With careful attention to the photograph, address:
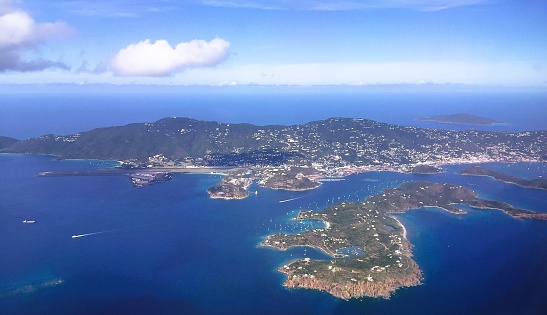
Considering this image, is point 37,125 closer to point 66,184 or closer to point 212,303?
point 66,184

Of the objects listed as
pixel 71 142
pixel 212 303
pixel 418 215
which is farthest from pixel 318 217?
pixel 71 142

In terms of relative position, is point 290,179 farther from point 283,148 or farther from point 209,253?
point 209,253

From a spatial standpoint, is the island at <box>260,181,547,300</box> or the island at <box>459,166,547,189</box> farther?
the island at <box>459,166,547,189</box>

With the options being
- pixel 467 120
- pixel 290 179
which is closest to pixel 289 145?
pixel 290 179

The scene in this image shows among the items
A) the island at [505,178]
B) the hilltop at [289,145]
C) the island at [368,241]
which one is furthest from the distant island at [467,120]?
the island at [368,241]

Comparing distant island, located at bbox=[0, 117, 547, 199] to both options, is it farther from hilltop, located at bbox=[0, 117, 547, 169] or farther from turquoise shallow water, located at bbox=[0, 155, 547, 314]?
turquoise shallow water, located at bbox=[0, 155, 547, 314]

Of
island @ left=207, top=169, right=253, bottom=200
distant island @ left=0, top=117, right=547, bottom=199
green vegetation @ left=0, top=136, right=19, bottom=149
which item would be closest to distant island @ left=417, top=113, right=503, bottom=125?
distant island @ left=0, top=117, right=547, bottom=199
